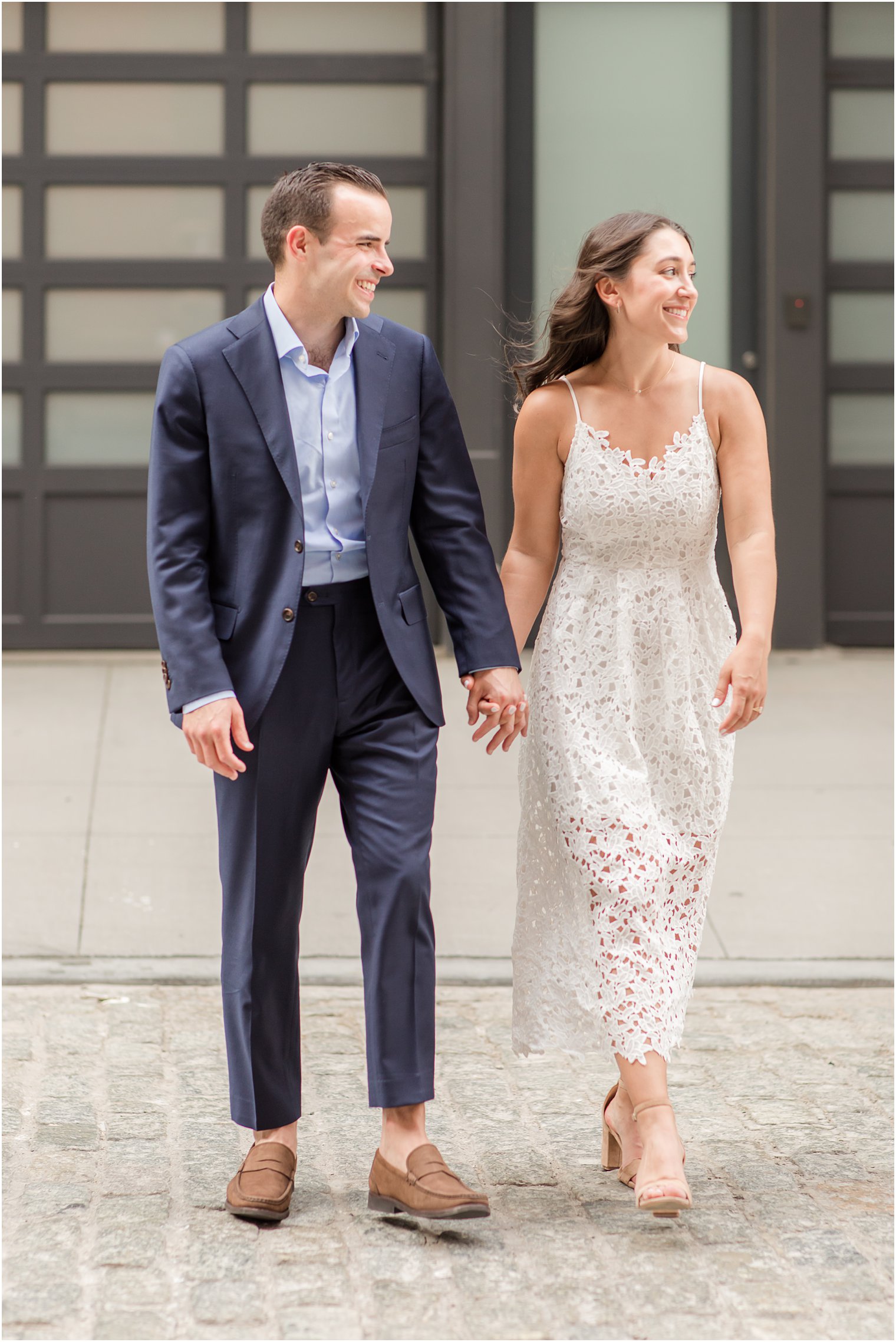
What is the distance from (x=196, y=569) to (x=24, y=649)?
6763mm

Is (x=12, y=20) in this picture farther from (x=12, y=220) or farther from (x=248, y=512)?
(x=248, y=512)

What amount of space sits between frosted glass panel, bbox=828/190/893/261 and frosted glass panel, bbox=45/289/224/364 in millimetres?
3517

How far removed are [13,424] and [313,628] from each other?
22.6ft

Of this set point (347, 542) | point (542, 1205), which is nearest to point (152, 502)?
point (347, 542)

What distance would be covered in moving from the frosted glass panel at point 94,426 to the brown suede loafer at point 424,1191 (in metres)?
6.94

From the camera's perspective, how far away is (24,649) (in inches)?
389

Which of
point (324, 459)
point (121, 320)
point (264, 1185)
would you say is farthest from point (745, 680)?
point (121, 320)

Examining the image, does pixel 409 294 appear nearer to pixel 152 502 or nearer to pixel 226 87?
pixel 226 87

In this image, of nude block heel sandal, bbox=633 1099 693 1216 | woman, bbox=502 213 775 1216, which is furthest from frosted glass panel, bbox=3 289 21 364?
nude block heel sandal, bbox=633 1099 693 1216

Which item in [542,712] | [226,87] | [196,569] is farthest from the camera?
[226,87]

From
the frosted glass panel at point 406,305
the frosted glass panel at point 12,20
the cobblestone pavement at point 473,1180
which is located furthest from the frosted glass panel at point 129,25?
the cobblestone pavement at point 473,1180

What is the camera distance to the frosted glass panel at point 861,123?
9.80 metres

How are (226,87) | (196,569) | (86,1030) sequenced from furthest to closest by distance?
(226,87)
(86,1030)
(196,569)

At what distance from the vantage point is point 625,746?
11.8 feet
